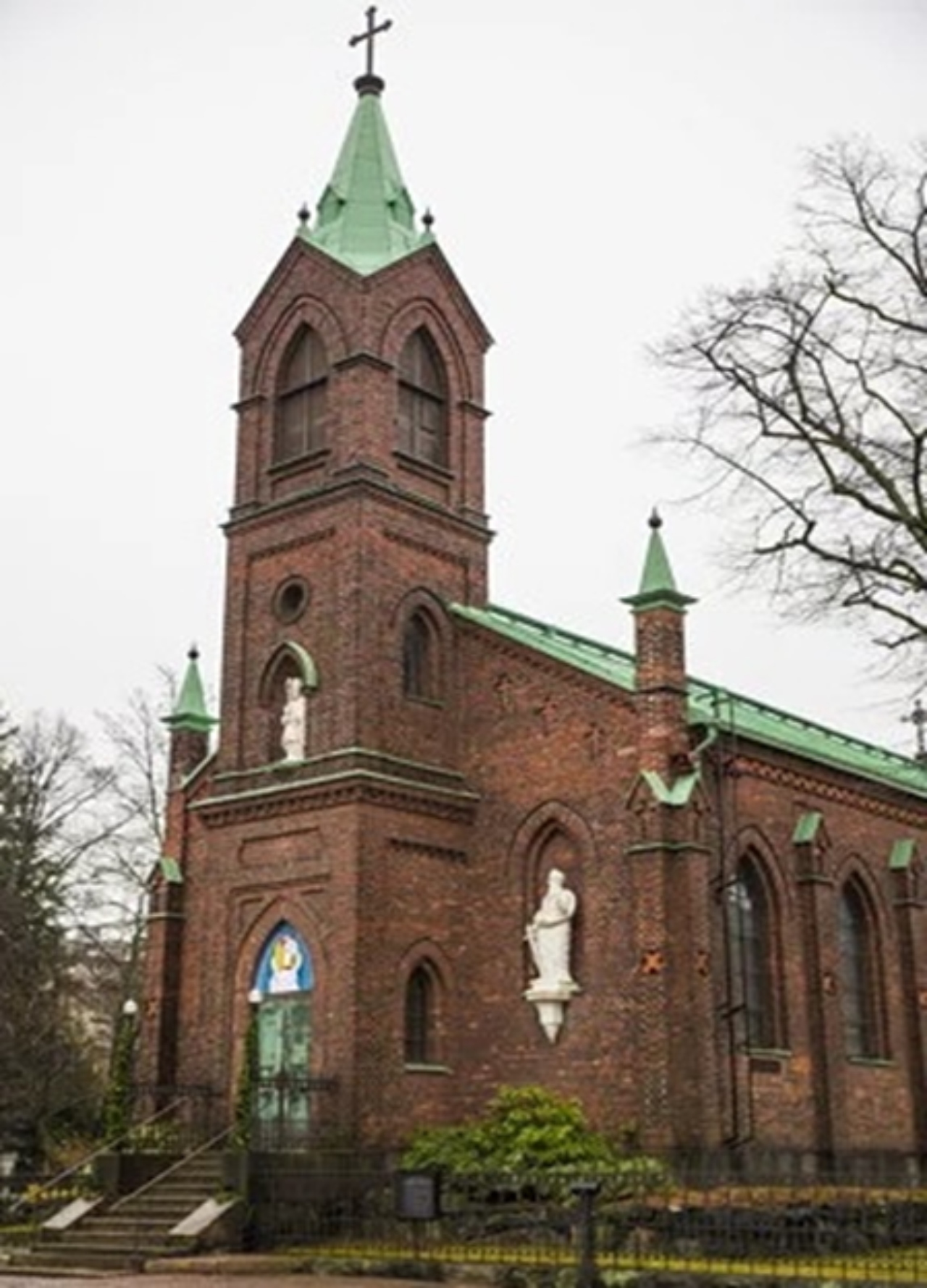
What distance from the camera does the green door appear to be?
87.4 ft

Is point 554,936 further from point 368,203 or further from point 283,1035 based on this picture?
point 368,203

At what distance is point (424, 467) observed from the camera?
32.0m

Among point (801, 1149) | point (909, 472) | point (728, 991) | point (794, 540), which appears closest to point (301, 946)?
point (728, 991)

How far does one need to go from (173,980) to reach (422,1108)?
19.8 ft

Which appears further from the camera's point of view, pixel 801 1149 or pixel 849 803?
pixel 849 803

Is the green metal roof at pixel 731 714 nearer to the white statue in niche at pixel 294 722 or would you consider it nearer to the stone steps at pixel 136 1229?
the white statue in niche at pixel 294 722

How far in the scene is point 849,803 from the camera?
33281mm

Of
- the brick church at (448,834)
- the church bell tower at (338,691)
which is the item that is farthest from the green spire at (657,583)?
the church bell tower at (338,691)

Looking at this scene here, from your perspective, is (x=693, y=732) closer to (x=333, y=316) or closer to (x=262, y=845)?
(x=262, y=845)

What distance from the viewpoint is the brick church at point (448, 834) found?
27.2m

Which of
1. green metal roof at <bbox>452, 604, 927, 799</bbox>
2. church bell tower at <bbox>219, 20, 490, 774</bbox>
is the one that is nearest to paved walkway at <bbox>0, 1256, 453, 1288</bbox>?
church bell tower at <bbox>219, 20, 490, 774</bbox>

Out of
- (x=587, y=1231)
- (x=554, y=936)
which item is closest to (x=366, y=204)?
(x=554, y=936)

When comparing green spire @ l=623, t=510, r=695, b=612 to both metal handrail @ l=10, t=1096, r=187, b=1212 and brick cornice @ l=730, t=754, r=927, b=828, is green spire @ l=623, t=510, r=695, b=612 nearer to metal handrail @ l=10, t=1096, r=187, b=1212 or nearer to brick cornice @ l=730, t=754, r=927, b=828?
brick cornice @ l=730, t=754, r=927, b=828

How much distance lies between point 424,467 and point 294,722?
5.60 metres
